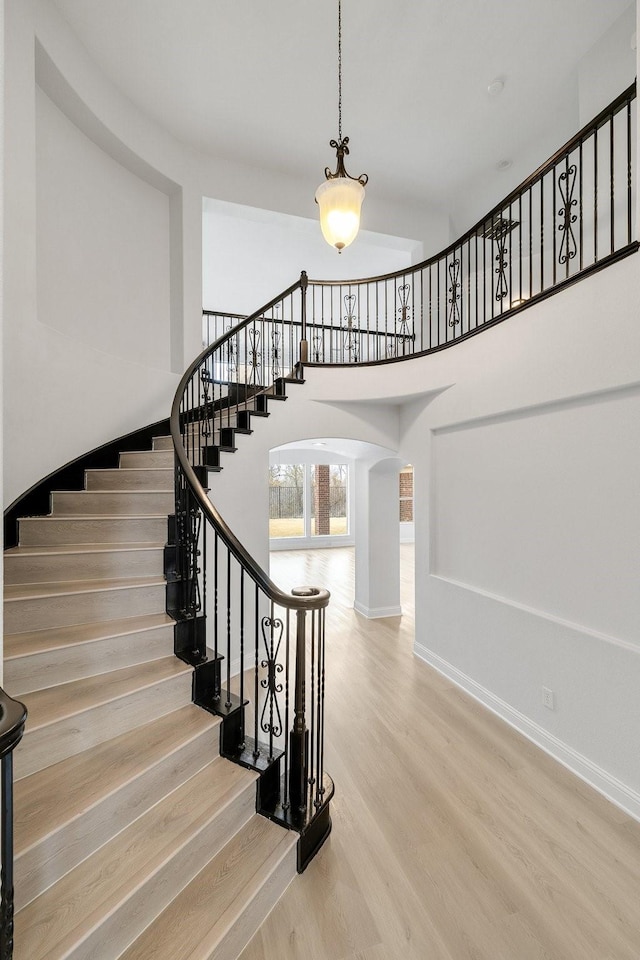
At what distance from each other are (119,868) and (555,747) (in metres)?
2.73

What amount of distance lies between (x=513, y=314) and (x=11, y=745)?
12.2 feet

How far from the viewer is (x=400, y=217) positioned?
6246 millimetres

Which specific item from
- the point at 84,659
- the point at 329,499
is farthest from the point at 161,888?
the point at 329,499

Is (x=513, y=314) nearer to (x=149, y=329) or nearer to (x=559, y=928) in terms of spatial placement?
(x=559, y=928)

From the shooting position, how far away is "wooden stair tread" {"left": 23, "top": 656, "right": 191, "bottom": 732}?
6.57ft

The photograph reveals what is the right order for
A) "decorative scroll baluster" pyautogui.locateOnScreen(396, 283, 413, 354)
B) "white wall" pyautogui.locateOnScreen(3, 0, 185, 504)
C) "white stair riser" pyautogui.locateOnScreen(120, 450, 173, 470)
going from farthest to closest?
"decorative scroll baluster" pyautogui.locateOnScreen(396, 283, 413, 354)
"white stair riser" pyautogui.locateOnScreen(120, 450, 173, 470)
"white wall" pyautogui.locateOnScreen(3, 0, 185, 504)

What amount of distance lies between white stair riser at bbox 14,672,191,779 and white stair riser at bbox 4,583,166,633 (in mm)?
583

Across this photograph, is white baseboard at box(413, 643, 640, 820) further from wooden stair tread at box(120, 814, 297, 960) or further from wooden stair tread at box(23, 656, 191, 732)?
wooden stair tread at box(23, 656, 191, 732)

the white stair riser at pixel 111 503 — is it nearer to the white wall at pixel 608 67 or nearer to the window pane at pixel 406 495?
the white wall at pixel 608 67

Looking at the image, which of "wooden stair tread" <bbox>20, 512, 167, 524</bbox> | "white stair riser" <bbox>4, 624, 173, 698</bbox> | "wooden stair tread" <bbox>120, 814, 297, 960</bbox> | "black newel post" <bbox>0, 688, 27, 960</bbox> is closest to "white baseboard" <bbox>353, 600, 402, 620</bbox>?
"wooden stair tread" <bbox>20, 512, 167, 524</bbox>

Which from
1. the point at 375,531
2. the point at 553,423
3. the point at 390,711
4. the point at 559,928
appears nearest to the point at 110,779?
the point at 559,928

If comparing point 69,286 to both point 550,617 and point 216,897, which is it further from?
point 550,617

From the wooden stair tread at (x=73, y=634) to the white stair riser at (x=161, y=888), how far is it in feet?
3.46

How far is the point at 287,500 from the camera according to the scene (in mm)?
12547
